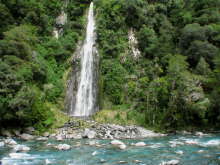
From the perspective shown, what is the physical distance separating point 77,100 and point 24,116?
9390 mm

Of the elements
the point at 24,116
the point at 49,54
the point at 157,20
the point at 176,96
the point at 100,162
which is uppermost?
the point at 157,20

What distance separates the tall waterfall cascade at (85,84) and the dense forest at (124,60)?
1.09 meters

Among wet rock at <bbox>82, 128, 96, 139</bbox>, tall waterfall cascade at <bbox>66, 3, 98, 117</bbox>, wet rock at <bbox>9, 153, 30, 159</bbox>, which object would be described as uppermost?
tall waterfall cascade at <bbox>66, 3, 98, 117</bbox>

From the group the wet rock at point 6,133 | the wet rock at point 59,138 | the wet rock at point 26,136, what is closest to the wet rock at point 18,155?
the wet rock at point 59,138

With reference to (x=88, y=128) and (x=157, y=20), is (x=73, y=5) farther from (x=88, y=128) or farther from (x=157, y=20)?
(x=88, y=128)

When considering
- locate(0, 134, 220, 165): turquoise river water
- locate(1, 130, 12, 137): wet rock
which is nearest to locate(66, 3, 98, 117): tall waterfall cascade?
locate(1, 130, 12, 137): wet rock

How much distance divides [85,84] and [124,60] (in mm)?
6001

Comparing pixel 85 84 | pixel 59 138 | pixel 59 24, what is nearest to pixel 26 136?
pixel 59 138

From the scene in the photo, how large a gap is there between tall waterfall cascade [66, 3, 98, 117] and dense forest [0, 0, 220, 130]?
1.09 m

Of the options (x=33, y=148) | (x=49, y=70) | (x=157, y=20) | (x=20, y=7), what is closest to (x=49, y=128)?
(x=33, y=148)

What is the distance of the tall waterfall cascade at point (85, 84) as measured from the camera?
26.0 meters

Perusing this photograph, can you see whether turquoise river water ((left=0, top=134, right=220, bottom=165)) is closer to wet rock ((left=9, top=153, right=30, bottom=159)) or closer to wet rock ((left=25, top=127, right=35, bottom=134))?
wet rock ((left=9, top=153, right=30, bottom=159))

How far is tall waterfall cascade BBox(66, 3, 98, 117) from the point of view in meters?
26.0

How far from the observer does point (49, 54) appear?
2922cm
